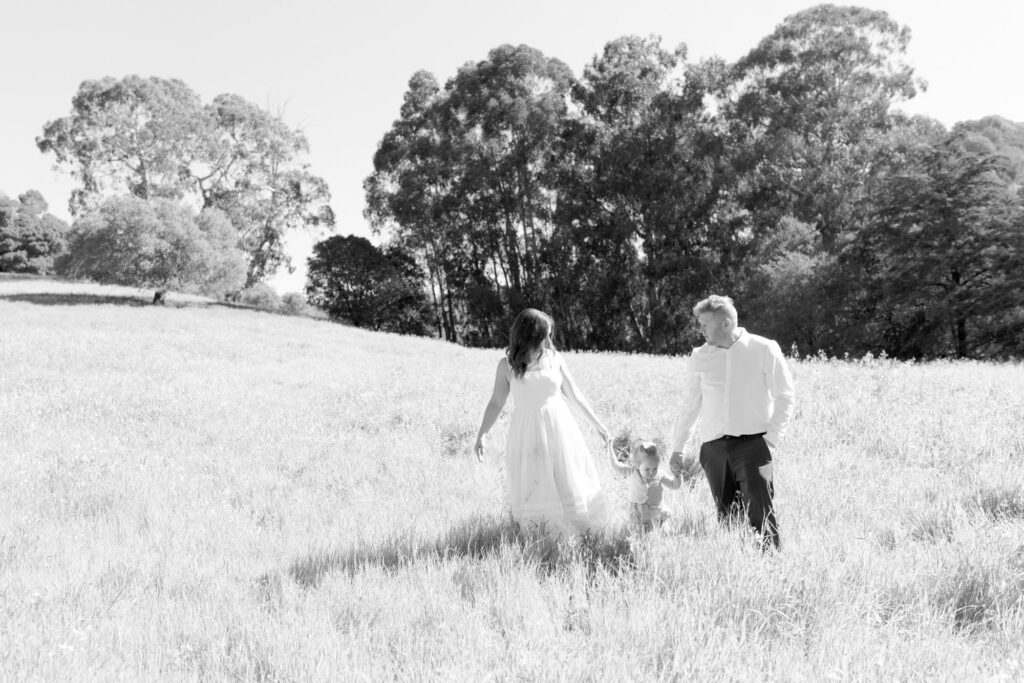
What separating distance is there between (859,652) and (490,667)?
1795 mm

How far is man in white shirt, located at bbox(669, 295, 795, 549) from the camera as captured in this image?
5.20 metres

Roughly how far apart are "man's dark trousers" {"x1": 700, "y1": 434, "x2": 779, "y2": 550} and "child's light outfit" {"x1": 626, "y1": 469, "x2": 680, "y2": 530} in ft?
1.32

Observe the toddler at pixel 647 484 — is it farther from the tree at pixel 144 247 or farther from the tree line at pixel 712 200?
the tree at pixel 144 247

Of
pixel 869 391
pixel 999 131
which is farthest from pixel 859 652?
pixel 999 131

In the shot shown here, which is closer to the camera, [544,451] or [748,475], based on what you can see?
[748,475]

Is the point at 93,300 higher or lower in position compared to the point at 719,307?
lower

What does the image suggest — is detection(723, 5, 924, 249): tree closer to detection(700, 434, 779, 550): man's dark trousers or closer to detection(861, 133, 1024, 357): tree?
detection(861, 133, 1024, 357): tree

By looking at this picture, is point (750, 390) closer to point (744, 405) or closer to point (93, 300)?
point (744, 405)

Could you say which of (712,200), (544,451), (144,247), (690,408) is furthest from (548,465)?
(712,200)

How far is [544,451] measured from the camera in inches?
220

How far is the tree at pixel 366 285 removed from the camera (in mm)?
54406

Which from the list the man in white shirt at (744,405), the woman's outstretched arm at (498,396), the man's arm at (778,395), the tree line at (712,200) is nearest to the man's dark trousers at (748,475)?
the man in white shirt at (744,405)

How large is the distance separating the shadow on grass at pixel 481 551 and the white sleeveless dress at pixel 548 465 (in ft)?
0.58

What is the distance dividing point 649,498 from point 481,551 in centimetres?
136
